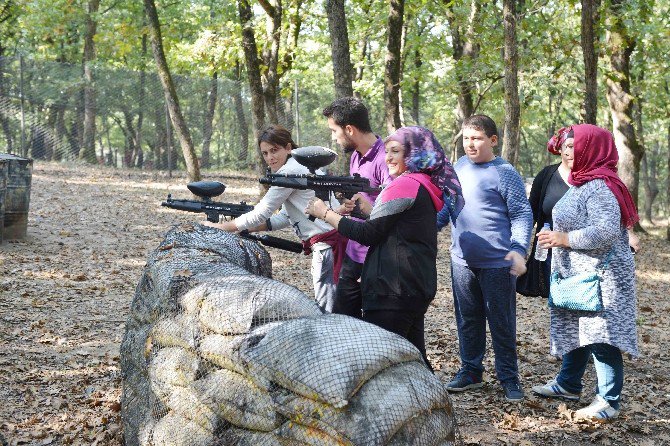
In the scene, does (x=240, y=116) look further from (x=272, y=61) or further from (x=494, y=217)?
(x=494, y=217)

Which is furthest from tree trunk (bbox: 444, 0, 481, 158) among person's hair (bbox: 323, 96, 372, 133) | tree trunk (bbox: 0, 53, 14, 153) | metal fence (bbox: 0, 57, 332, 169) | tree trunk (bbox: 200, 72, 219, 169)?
tree trunk (bbox: 0, 53, 14, 153)

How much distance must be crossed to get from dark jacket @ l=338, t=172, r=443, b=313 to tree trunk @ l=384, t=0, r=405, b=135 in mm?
7762

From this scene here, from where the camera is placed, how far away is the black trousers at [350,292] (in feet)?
15.3

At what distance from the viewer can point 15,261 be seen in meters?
9.66

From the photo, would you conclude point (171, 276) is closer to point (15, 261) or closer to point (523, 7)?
point (15, 261)

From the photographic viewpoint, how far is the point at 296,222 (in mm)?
5211

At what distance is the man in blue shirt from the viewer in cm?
518

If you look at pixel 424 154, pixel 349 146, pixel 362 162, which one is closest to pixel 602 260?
pixel 424 154

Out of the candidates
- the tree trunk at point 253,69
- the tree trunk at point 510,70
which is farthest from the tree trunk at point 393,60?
the tree trunk at point 253,69

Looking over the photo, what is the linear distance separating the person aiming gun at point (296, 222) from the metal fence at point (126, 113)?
13.7m

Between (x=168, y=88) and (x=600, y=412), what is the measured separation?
12.3 meters

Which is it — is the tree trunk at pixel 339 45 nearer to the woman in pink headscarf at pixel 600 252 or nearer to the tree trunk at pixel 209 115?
the woman in pink headscarf at pixel 600 252

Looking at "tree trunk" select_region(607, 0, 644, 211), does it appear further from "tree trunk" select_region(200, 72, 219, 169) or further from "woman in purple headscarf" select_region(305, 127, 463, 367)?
"woman in purple headscarf" select_region(305, 127, 463, 367)

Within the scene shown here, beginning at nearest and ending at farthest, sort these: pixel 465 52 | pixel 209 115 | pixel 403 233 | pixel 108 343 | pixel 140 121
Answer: pixel 403 233 < pixel 108 343 < pixel 465 52 < pixel 209 115 < pixel 140 121
